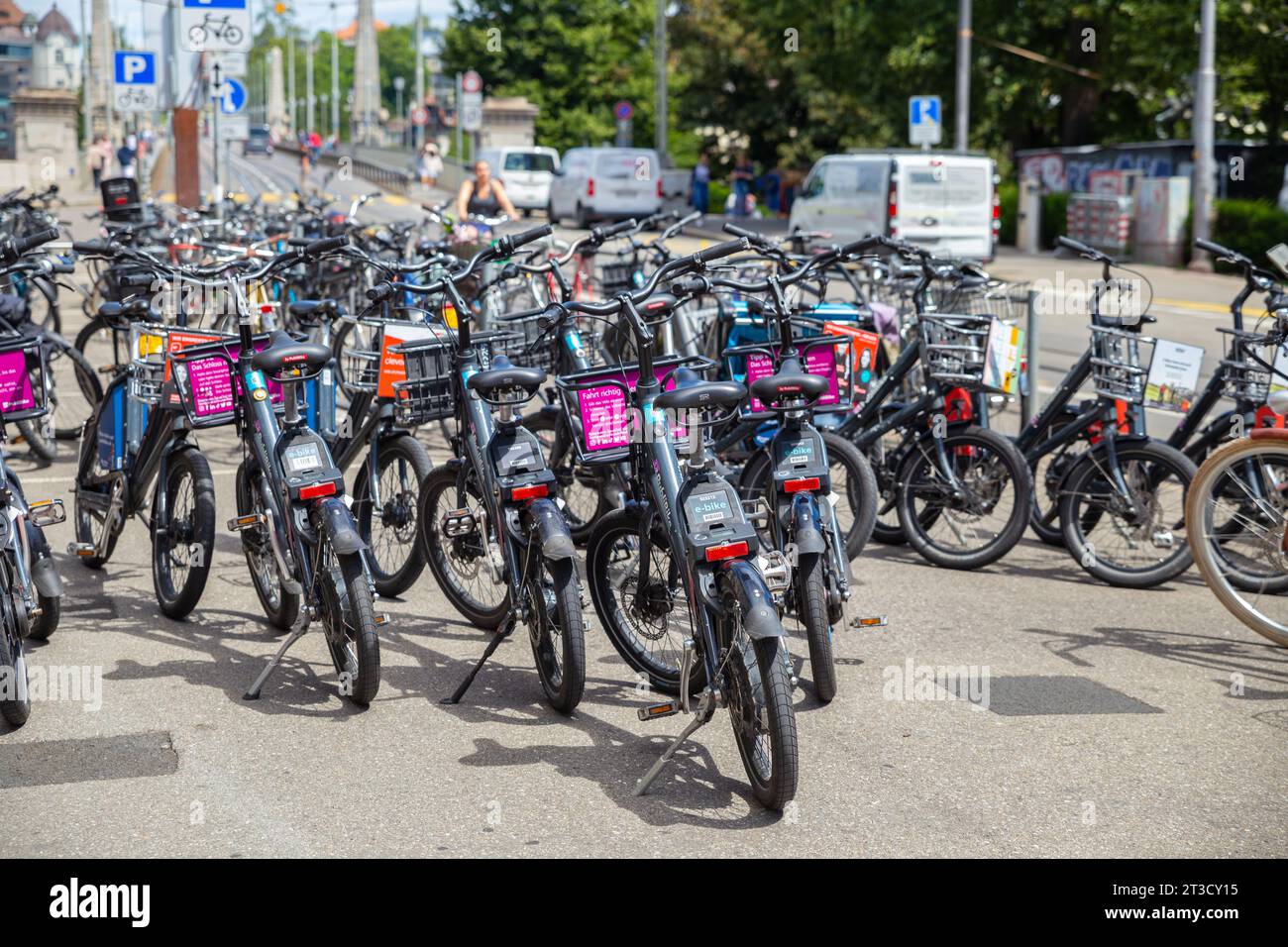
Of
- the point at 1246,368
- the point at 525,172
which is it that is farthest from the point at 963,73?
the point at 1246,368

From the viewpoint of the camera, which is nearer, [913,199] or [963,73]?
[913,199]

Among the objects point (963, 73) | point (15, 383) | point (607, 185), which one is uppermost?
point (963, 73)

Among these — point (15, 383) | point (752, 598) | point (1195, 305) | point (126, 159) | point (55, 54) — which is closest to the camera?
point (752, 598)

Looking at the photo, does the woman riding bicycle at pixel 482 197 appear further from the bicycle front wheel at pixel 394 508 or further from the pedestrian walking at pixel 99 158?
the pedestrian walking at pixel 99 158

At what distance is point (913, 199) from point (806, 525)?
62.5 ft

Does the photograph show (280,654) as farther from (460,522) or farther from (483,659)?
(460,522)

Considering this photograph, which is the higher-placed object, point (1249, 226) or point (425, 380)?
point (1249, 226)

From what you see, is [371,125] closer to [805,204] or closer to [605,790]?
[805,204]

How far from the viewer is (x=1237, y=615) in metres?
6.08

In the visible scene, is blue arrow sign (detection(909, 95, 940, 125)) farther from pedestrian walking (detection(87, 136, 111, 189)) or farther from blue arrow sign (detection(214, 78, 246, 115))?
pedestrian walking (detection(87, 136, 111, 189))

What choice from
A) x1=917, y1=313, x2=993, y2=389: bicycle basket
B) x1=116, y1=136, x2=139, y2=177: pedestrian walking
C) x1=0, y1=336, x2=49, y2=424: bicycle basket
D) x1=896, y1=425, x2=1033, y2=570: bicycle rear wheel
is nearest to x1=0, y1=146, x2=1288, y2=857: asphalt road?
x1=896, y1=425, x2=1033, y2=570: bicycle rear wheel

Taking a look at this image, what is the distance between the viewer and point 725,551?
4566mm

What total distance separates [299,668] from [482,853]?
1.82 meters
